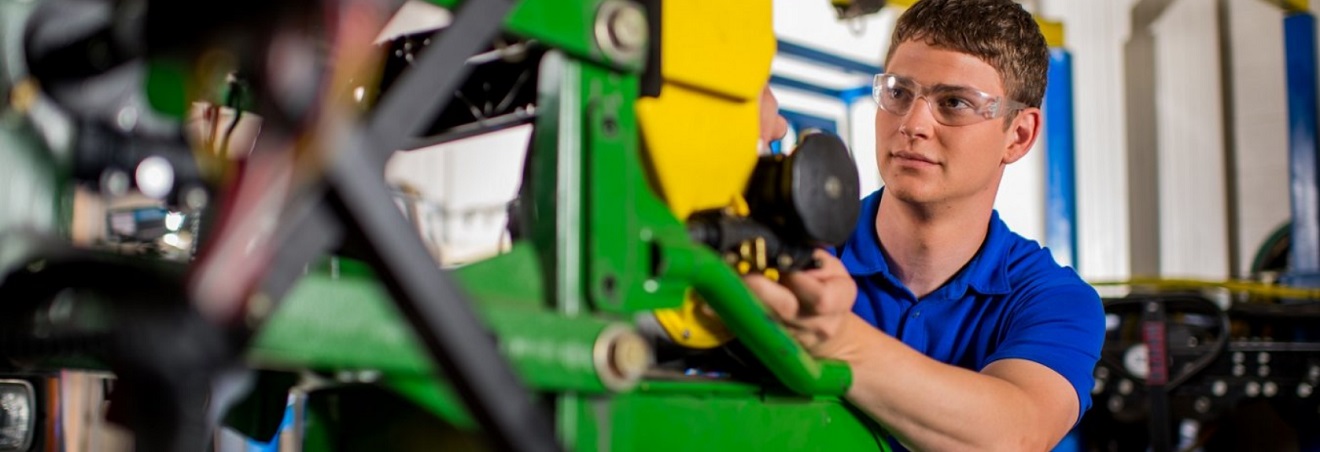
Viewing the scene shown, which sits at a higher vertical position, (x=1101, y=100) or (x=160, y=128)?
(x=1101, y=100)

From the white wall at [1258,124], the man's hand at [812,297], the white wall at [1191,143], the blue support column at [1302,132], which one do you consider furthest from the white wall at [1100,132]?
the man's hand at [812,297]

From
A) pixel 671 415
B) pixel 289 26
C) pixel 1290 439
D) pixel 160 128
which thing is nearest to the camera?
pixel 289 26

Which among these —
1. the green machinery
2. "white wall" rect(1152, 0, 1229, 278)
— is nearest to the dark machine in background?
the green machinery

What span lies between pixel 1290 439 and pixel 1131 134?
14.2 ft

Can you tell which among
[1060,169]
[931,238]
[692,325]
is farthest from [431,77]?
[1060,169]

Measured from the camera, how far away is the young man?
156 cm

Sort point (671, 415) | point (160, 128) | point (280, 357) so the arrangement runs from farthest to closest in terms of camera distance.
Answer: point (671, 415)
point (160, 128)
point (280, 357)

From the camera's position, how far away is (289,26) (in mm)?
673

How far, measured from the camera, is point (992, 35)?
1.70 meters

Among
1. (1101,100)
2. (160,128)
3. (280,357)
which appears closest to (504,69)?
(160,128)

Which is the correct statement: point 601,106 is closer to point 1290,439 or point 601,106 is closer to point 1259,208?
point 1290,439

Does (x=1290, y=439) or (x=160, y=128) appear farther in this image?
(x=1290, y=439)

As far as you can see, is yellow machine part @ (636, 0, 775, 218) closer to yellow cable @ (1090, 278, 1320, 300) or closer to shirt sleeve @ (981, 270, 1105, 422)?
shirt sleeve @ (981, 270, 1105, 422)

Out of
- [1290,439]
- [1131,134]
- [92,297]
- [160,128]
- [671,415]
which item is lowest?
[1290,439]
